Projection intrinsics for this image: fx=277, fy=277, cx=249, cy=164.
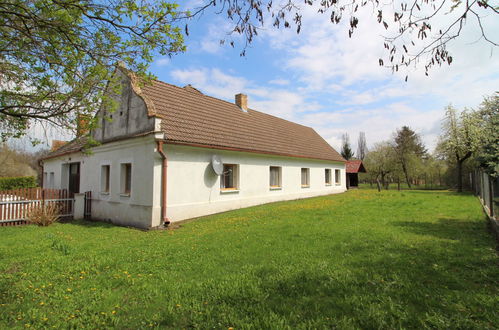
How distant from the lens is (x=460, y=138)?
89.9ft

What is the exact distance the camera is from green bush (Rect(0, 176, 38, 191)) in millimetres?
29953

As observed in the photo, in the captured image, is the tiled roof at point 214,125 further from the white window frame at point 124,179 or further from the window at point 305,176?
the white window frame at point 124,179

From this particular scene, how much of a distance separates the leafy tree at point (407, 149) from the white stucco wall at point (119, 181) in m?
38.9

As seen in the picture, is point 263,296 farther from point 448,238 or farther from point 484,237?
point 484,237

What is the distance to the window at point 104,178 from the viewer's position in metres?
14.2

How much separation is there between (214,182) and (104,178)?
233 inches

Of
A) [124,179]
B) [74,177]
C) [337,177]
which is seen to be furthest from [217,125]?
[337,177]

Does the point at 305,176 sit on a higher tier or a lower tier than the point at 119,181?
higher

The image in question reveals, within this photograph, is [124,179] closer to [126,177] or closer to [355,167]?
[126,177]

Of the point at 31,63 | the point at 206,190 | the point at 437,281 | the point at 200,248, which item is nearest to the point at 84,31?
the point at 31,63

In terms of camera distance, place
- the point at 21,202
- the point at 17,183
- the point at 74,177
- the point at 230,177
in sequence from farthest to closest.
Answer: the point at 17,183 → the point at 74,177 → the point at 230,177 → the point at 21,202

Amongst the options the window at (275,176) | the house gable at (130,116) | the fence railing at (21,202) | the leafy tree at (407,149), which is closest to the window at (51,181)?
the fence railing at (21,202)

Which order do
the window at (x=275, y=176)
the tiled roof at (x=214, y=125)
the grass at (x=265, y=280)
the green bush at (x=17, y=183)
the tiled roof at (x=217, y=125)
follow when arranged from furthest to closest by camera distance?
the green bush at (x=17, y=183) < the window at (x=275, y=176) < the tiled roof at (x=217, y=125) < the tiled roof at (x=214, y=125) < the grass at (x=265, y=280)

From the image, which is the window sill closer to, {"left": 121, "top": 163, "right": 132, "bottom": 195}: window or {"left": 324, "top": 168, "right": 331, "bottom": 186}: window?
{"left": 121, "top": 163, "right": 132, "bottom": 195}: window
